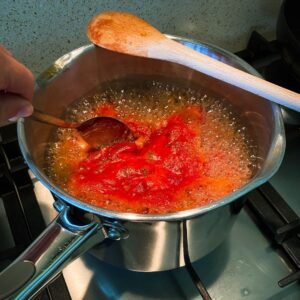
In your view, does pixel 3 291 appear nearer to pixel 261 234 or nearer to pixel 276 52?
pixel 261 234

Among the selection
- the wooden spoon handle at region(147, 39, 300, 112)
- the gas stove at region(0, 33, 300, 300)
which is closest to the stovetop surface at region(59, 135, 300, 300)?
the gas stove at region(0, 33, 300, 300)

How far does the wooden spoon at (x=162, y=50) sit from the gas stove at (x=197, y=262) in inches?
5.8

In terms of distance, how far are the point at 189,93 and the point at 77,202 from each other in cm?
35

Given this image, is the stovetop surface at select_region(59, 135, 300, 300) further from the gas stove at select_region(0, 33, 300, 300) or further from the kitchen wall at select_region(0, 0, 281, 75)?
the kitchen wall at select_region(0, 0, 281, 75)

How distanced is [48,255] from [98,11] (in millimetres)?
415

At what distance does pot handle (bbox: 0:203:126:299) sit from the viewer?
358mm

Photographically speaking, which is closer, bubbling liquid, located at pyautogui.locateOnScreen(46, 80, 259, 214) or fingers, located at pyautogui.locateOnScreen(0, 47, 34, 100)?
fingers, located at pyautogui.locateOnScreen(0, 47, 34, 100)

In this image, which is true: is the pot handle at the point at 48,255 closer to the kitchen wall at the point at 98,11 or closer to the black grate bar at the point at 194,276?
the black grate bar at the point at 194,276

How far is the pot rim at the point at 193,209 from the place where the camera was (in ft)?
1.21

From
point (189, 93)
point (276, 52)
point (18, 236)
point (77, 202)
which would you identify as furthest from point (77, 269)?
point (276, 52)

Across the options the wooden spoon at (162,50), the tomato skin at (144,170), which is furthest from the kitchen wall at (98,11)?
the tomato skin at (144,170)

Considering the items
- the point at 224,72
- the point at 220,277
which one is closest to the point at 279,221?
the point at 220,277

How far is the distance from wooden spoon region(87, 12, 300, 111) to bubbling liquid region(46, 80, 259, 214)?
0.38 ft

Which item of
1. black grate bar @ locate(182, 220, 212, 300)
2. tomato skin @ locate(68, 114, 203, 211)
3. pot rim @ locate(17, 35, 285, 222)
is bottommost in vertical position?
black grate bar @ locate(182, 220, 212, 300)
